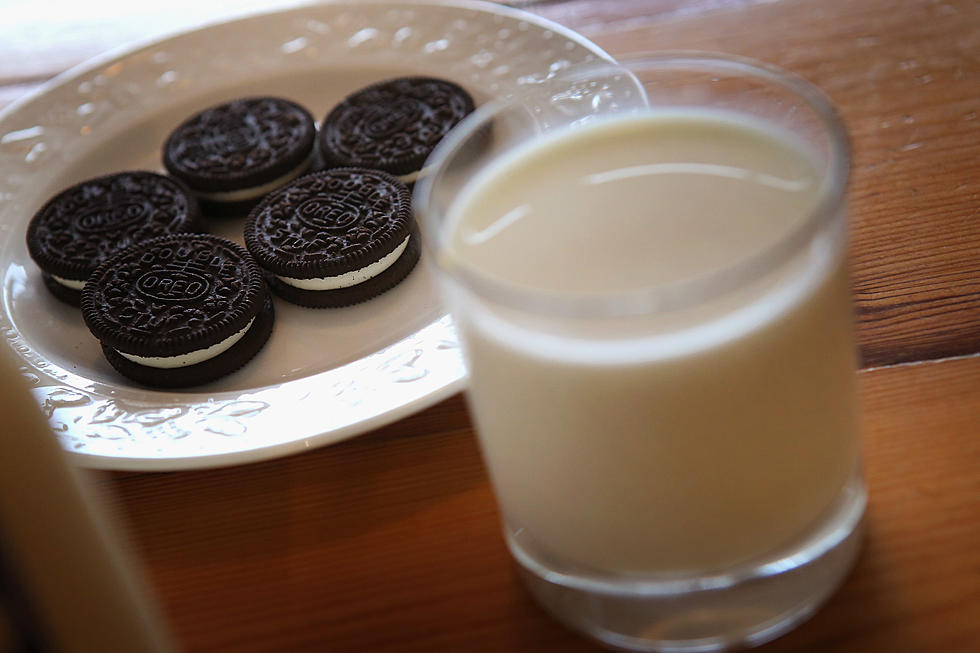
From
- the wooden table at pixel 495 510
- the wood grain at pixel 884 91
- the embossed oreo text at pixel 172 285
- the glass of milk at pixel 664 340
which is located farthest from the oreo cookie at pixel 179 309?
the wood grain at pixel 884 91

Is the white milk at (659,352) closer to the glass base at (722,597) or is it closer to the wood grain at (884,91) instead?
the glass base at (722,597)

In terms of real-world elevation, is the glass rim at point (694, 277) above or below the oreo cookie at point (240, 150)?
above

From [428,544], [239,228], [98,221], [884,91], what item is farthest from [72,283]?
[884,91]

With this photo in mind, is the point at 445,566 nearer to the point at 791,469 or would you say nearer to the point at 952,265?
the point at 791,469

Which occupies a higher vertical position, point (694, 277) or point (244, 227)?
point (694, 277)

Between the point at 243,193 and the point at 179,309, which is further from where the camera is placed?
the point at 243,193

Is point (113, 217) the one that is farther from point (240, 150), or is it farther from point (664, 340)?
point (664, 340)

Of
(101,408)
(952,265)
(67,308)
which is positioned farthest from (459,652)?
(67,308)
